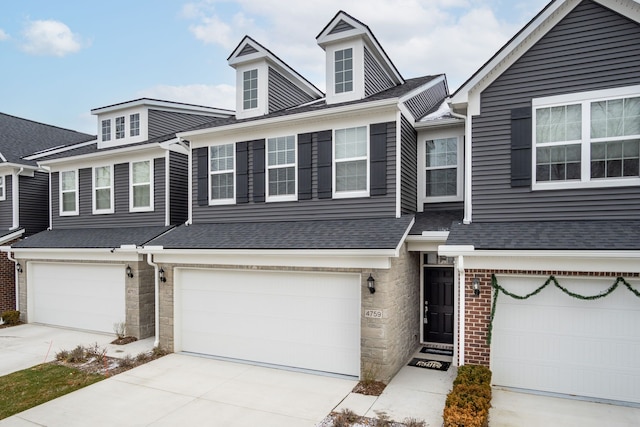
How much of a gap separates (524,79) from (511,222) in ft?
9.74

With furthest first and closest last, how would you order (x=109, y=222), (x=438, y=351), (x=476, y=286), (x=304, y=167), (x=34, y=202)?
(x=34, y=202)
(x=109, y=222)
(x=304, y=167)
(x=438, y=351)
(x=476, y=286)

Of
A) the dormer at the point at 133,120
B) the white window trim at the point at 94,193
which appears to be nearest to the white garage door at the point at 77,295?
the white window trim at the point at 94,193

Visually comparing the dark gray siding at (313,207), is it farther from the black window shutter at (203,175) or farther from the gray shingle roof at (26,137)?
the gray shingle roof at (26,137)

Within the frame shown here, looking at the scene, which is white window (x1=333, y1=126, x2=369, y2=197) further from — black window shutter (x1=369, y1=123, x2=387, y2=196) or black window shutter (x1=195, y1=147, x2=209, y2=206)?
black window shutter (x1=195, y1=147, x2=209, y2=206)

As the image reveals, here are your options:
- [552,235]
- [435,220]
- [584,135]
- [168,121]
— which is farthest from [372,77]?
[168,121]

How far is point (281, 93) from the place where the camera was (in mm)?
12812

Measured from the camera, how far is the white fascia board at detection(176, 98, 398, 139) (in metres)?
9.16

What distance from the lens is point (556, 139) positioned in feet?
26.1

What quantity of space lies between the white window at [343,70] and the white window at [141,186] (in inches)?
267

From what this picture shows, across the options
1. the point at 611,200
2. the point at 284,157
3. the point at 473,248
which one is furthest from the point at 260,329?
the point at 611,200

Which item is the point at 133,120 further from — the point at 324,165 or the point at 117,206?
the point at 324,165

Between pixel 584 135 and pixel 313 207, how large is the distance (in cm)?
600

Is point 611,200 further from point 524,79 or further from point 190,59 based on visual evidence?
point 190,59

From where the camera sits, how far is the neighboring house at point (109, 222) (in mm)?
12133
